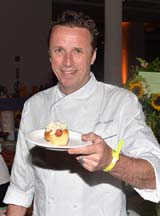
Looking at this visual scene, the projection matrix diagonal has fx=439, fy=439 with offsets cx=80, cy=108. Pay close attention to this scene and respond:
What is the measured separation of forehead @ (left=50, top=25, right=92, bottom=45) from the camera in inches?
48.2

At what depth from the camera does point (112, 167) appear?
0.97 m

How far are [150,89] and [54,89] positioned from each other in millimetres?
333

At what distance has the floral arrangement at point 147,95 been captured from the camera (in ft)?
4.75

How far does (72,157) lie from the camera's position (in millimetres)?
1320

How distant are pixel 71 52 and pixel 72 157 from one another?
32 cm

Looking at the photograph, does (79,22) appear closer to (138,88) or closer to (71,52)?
(71,52)

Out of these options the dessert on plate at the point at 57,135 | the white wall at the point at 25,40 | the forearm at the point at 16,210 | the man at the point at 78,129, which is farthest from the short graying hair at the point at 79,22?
the white wall at the point at 25,40

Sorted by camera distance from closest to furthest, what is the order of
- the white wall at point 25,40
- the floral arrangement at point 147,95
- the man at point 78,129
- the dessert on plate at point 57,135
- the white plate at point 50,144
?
the white plate at point 50,144
the dessert on plate at point 57,135
the man at point 78,129
the floral arrangement at point 147,95
the white wall at point 25,40

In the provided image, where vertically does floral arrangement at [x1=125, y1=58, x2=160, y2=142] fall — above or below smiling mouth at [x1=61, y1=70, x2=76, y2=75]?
below

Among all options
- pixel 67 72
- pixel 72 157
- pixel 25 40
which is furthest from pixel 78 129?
pixel 25 40

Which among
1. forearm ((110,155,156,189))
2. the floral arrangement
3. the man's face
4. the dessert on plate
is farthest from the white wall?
forearm ((110,155,156,189))

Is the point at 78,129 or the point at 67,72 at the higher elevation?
the point at 67,72

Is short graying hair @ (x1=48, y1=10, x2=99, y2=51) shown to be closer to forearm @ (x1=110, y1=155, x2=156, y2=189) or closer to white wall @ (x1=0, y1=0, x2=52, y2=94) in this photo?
forearm @ (x1=110, y1=155, x2=156, y2=189)

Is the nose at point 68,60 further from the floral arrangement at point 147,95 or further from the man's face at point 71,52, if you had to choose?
the floral arrangement at point 147,95
